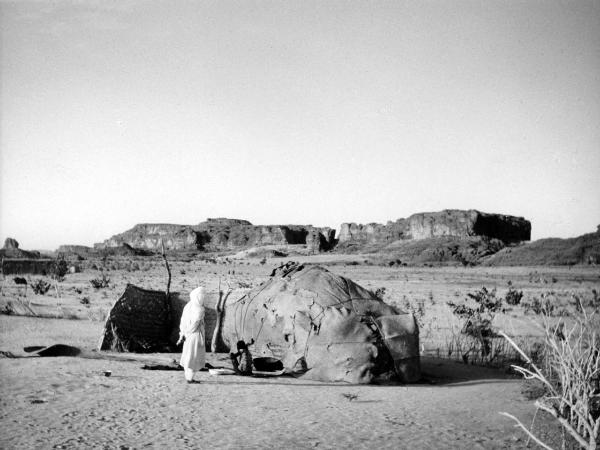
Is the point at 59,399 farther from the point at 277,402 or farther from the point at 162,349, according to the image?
the point at 162,349

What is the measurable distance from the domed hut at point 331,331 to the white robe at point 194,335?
141 cm

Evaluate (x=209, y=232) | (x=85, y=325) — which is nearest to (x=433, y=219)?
(x=209, y=232)

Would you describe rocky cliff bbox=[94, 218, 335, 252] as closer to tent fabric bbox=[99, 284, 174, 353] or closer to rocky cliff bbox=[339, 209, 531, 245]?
rocky cliff bbox=[339, 209, 531, 245]

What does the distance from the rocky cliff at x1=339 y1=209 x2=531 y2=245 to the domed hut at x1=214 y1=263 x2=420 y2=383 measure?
88.9 m

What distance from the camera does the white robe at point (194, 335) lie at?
291 inches

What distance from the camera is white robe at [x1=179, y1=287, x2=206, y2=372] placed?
24.2 ft

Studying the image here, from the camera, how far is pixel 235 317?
988cm

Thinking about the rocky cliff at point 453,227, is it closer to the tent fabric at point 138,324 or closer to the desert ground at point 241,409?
the tent fabric at point 138,324

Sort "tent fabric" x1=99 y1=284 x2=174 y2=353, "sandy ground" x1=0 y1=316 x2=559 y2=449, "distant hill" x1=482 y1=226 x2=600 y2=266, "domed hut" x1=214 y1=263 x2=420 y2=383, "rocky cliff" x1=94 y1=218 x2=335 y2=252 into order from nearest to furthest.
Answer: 1. "sandy ground" x1=0 y1=316 x2=559 y2=449
2. "domed hut" x1=214 y1=263 x2=420 y2=383
3. "tent fabric" x1=99 y1=284 x2=174 y2=353
4. "distant hill" x1=482 y1=226 x2=600 y2=266
5. "rocky cliff" x1=94 y1=218 x2=335 y2=252

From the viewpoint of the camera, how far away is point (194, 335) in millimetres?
7734

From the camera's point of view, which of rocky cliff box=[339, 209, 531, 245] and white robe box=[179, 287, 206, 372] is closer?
white robe box=[179, 287, 206, 372]

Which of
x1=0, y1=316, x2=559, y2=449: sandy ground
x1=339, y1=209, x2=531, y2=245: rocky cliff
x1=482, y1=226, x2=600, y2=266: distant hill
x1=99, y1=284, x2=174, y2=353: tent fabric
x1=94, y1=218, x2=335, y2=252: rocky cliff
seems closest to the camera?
x1=0, y1=316, x2=559, y2=449: sandy ground

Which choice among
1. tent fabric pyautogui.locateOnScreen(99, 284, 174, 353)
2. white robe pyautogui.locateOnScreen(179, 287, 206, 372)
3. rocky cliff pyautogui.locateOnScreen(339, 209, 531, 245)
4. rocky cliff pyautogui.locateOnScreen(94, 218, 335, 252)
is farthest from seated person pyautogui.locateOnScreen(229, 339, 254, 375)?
rocky cliff pyautogui.locateOnScreen(94, 218, 335, 252)

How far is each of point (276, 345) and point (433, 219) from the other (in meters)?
96.2
